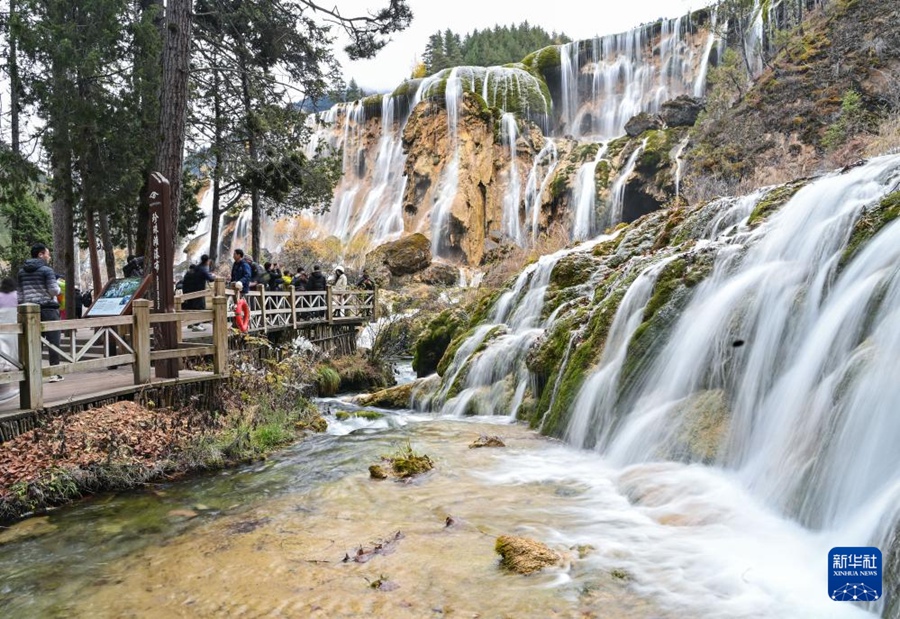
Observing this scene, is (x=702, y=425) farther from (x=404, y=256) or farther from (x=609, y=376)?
(x=404, y=256)

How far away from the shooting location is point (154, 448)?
7324 millimetres

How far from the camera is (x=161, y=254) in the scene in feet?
29.5

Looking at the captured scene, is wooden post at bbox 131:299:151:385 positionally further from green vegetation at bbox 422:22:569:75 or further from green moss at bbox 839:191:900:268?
green vegetation at bbox 422:22:569:75

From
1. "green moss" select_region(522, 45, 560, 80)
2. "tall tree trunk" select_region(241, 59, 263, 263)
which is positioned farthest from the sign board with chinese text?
"green moss" select_region(522, 45, 560, 80)

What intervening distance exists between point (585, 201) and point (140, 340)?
24952 mm

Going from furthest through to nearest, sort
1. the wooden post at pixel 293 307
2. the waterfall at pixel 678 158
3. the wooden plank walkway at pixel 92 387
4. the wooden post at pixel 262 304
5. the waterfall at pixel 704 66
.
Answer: the waterfall at pixel 704 66
the waterfall at pixel 678 158
the wooden post at pixel 293 307
the wooden post at pixel 262 304
the wooden plank walkway at pixel 92 387

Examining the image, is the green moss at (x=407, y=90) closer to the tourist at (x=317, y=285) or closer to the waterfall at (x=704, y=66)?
the waterfall at (x=704, y=66)

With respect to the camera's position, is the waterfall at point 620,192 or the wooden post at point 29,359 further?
the waterfall at point 620,192

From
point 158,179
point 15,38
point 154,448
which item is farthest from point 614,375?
point 15,38

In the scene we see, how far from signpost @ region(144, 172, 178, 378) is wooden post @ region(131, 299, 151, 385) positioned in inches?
37.1

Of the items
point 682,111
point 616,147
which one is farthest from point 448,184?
point 682,111

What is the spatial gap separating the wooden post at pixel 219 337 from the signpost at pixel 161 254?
22.3 inches

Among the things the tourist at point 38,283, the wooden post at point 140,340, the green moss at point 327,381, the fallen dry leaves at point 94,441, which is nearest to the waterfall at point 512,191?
the green moss at point 327,381

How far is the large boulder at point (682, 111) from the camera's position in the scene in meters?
29.4
